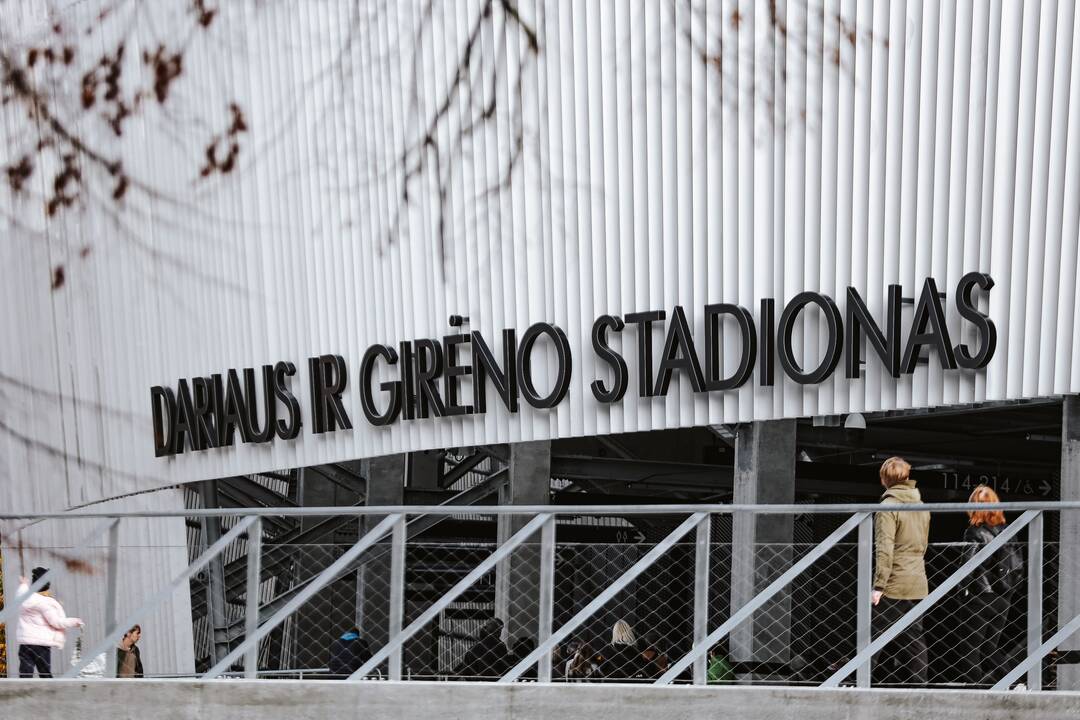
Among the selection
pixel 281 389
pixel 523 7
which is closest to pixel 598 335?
pixel 523 7

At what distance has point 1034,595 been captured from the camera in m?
8.40

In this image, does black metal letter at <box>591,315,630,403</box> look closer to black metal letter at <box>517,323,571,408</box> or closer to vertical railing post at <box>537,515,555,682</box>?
black metal letter at <box>517,323,571,408</box>

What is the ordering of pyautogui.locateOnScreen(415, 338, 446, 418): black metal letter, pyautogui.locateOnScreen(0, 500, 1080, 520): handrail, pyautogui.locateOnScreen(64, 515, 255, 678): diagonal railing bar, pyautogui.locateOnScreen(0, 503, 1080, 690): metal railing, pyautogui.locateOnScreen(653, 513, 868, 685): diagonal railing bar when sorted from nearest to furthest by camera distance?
pyautogui.locateOnScreen(0, 500, 1080, 520): handrail → pyautogui.locateOnScreen(0, 503, 1080, 690): metal railing → pyautogui.locateOnScreen(653, 513, 868, 685): diagonal railing bar → pyautogui.locateOnScreen(64, 515, 255, 678): diagonal railing bar → pyautogui.locateOnScreen(415, 338, 446, 418): black metal letter

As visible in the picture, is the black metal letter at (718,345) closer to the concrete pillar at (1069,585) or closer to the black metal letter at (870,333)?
the black metal letter at (870,333)

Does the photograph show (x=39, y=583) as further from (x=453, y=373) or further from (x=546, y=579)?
(x=453, y=373)

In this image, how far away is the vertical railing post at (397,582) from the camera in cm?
953

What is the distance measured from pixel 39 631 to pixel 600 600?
4571mm

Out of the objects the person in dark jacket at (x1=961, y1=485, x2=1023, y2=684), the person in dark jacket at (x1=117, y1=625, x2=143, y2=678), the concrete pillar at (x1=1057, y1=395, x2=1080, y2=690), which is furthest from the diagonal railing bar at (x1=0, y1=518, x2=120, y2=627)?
the concrete pillar at (x1=1057, y1=395, x2=1080, y2=690)

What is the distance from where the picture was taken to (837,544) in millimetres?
8836

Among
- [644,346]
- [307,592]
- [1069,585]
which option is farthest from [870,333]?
[307,592]

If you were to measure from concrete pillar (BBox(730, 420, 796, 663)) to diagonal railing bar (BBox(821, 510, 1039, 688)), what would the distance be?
701 millimetres

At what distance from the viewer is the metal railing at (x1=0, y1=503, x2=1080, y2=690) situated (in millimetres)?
8562

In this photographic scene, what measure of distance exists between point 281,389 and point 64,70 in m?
5.90

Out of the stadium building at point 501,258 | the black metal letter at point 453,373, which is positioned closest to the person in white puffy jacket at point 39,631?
the stadium building at point 501,258
